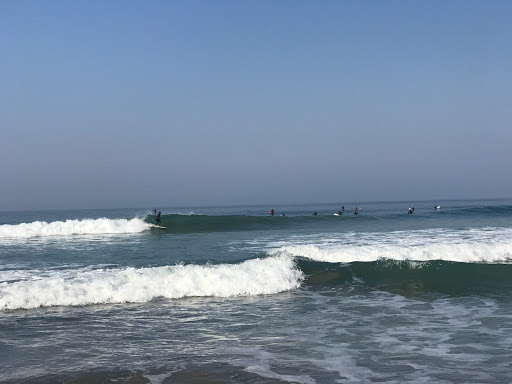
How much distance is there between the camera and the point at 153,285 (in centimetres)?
1421

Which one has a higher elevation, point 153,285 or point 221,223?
point 221,223

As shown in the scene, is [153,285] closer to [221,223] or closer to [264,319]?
[264,319]

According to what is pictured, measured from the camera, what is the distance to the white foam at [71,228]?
1528 inches

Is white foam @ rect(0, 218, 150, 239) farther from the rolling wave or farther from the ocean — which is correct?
the rolling wave

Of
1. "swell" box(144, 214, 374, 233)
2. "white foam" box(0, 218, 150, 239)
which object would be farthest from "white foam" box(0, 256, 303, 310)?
"swell" box(144, 214, 374, 233)

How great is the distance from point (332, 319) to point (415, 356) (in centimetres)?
307

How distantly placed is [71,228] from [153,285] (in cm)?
2831

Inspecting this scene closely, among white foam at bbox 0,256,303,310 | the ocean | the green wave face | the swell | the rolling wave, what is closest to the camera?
the ocean

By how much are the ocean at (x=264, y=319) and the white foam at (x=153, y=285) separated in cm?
4

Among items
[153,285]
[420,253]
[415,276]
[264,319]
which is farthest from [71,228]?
[264,319]

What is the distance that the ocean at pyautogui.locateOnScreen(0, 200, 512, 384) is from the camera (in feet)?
24.5

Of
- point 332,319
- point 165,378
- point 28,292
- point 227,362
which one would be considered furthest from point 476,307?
point 28,292

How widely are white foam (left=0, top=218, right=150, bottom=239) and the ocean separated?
17.3 m

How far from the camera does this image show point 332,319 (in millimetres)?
10977
